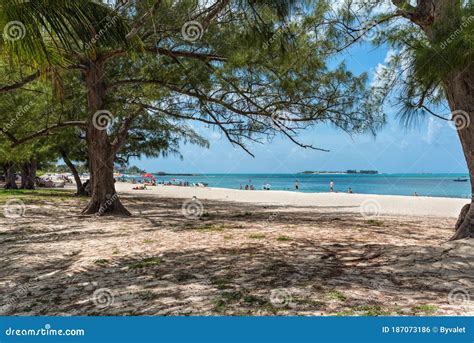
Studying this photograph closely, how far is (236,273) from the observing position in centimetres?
382

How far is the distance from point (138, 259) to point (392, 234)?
454 centimetres

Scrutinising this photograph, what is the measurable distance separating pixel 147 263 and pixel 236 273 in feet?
3.97

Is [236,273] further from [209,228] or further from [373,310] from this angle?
[209,228]

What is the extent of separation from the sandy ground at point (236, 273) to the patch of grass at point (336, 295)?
0.02 m

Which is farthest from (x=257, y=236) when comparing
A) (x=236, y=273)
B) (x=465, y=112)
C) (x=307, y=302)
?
(x=465, y=112)

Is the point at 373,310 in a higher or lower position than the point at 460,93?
lower

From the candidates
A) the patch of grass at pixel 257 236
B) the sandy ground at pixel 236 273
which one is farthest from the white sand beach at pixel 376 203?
the patch of grass at pixel 257 236

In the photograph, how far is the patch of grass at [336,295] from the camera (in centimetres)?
290

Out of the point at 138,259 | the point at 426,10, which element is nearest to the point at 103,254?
the point at 138,259

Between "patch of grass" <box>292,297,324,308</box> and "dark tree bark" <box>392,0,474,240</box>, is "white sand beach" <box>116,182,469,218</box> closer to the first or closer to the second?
"dark tree bark" <box>392,0,474,240</box>

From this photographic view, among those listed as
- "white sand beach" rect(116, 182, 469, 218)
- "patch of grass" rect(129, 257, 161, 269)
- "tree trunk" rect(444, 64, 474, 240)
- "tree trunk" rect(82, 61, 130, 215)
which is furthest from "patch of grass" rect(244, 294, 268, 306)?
"white sand beach" rect(116, 182, 469, 218)

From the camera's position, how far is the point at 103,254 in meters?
4.95

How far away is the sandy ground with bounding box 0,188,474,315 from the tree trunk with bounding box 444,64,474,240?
538 mm

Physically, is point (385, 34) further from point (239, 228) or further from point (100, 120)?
point (100, 120)
